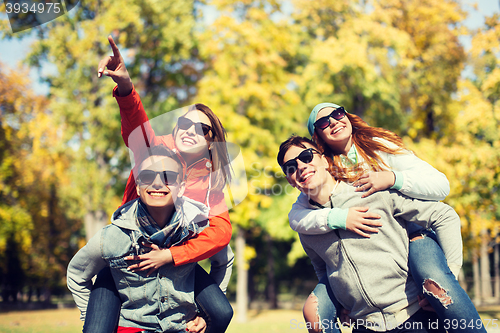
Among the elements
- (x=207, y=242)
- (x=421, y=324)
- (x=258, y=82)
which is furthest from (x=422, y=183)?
(x=258, y=82)

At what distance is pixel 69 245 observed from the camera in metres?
29.0

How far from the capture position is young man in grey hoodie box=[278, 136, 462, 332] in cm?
227

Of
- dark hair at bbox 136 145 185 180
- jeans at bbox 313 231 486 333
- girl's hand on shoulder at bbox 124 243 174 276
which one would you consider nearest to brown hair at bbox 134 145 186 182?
dark hair at bbox 136 145 185 180

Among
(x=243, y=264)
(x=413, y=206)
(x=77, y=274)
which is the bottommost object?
(x=243, y=264)

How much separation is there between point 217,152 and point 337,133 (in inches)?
34.4

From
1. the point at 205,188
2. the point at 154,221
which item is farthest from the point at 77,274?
the point at 205,188

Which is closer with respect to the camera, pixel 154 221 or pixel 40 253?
pixel 154 221

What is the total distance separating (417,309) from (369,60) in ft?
41.3

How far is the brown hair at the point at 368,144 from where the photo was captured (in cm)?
254

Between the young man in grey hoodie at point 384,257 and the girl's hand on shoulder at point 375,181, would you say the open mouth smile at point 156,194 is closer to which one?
the young man in grey hoodie at point 384,257

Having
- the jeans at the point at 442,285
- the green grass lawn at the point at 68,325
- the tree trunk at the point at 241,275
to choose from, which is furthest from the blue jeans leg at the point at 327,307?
the tree trunk at the point at 241,275

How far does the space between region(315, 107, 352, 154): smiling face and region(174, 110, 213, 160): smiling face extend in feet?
2.72

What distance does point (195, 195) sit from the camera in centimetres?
257

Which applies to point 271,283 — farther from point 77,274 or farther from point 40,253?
point 77,274
